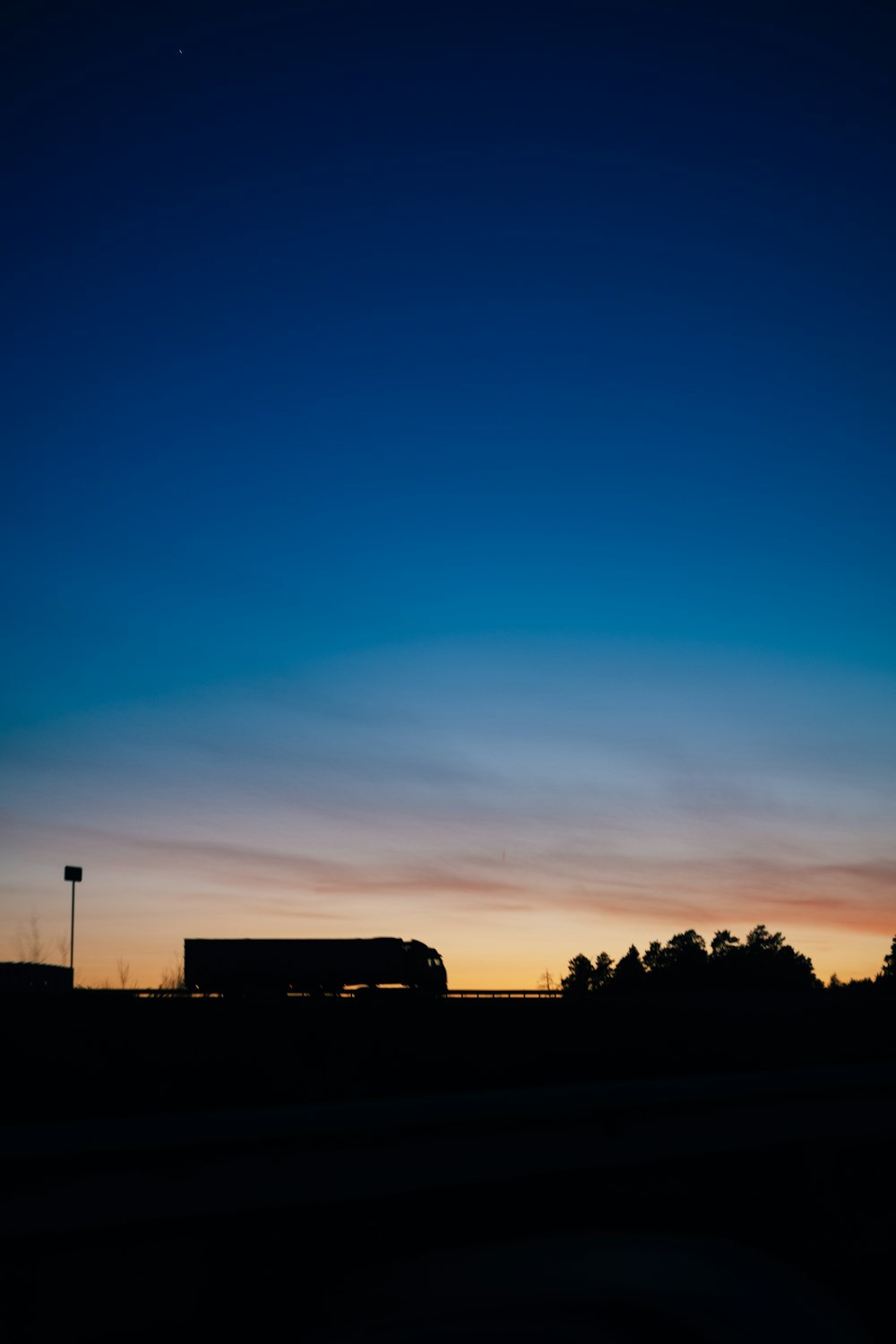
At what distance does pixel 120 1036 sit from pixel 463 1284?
15720 millimetres

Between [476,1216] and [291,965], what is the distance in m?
37.8

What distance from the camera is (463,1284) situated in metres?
2.27

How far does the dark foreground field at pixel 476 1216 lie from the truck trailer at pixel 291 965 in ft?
119

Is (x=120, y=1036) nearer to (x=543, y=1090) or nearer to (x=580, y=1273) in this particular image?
(x=543, y=1090)

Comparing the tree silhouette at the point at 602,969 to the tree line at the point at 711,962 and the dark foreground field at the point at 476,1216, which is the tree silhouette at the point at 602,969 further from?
the dark foreground field at the point at 476,1216

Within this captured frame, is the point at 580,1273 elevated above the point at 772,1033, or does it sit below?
above

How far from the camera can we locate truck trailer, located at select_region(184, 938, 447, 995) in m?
38.9

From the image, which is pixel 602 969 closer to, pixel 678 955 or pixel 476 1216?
pixel 678 955

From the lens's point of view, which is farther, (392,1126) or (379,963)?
(379,963)

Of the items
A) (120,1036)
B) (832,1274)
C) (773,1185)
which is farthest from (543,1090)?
(120,1036)

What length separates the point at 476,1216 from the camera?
3326 mm

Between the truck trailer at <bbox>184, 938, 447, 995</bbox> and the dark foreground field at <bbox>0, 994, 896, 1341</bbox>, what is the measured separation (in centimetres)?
3623

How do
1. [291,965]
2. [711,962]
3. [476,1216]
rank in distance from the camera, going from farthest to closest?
[711,962]
[291,965]
[476,1216]

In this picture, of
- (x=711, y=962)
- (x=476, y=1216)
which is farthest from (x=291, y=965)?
Result: (x=711, y=962)
